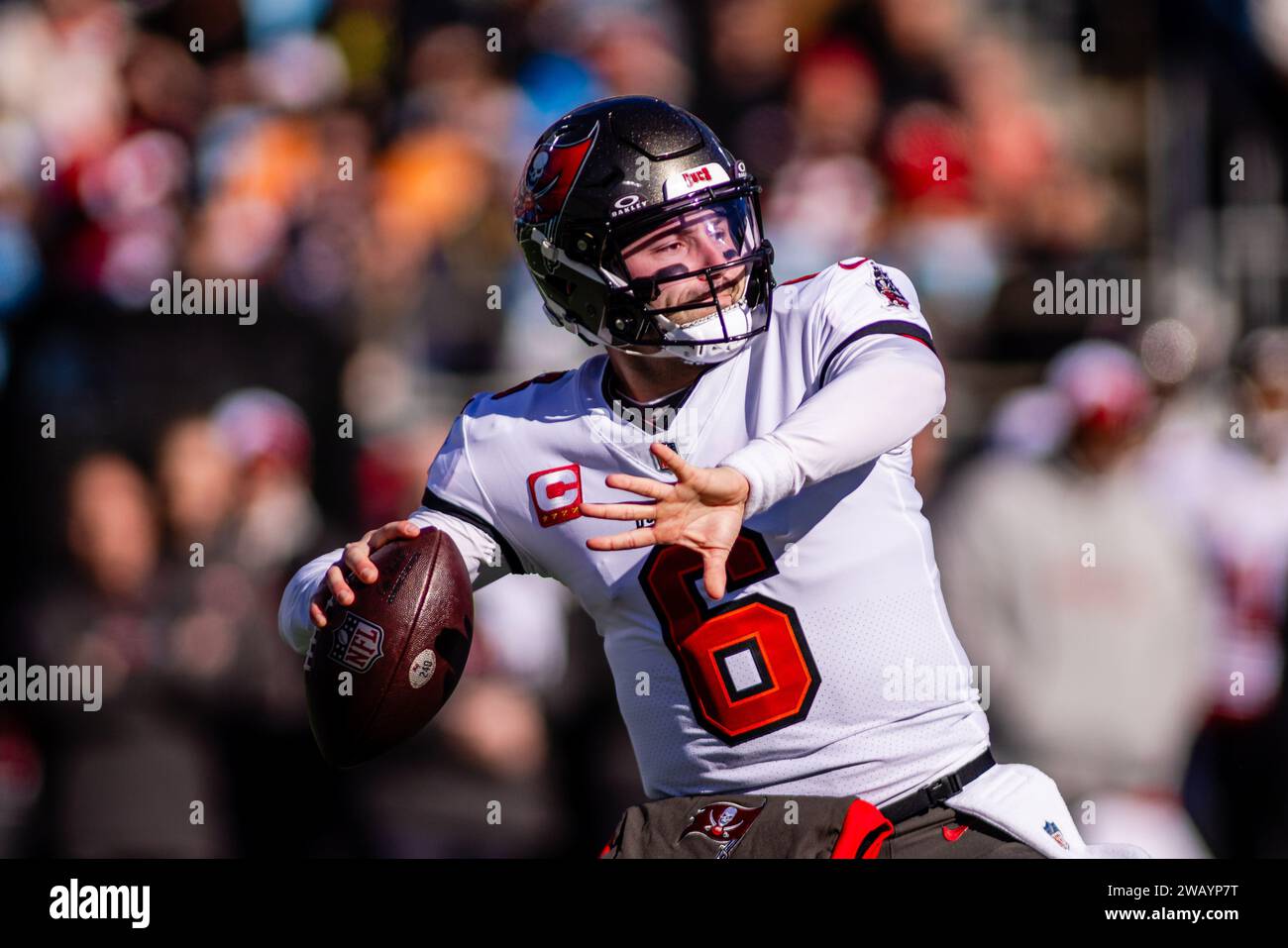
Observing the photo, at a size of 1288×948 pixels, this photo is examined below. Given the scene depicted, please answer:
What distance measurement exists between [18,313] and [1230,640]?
14.6ft

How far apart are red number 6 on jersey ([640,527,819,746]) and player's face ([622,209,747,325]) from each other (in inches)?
16.7

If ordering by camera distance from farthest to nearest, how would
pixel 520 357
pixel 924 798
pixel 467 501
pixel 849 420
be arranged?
1. pixel 520 357
2. pixel 467 501
3. pixel 924 798
4. pixel 849 420

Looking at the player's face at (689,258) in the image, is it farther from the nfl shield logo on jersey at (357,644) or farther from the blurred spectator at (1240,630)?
the blurred spectator at (1240,630)

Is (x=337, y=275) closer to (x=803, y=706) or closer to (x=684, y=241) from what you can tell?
(x=684, y=241)

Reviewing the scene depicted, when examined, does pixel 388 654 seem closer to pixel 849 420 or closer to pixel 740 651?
pixel 740 651

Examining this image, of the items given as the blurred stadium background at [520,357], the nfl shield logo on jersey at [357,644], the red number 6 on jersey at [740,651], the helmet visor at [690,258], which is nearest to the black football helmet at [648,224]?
the helmet visor at [690,258]

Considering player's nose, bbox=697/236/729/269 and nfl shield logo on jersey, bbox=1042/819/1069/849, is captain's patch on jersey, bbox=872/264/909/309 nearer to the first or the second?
player's nose, bbox=697/236/729/269

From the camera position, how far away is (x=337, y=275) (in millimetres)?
5691

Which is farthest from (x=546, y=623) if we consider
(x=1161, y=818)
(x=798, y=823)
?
(x=798, y=823)

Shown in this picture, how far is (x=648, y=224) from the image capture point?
279 cm

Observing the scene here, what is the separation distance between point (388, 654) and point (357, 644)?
0.20ft

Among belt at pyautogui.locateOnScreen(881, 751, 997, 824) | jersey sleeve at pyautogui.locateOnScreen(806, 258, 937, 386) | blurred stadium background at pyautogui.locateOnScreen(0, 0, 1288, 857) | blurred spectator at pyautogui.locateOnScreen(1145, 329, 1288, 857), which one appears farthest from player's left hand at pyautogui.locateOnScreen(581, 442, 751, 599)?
blurred spectator at pyautogui.locateOnScreen(1145, 329, 1288, 857)

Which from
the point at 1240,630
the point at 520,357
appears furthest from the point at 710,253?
the point at 1240,630

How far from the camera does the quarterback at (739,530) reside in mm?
2547
